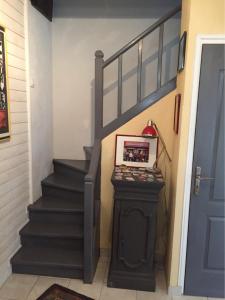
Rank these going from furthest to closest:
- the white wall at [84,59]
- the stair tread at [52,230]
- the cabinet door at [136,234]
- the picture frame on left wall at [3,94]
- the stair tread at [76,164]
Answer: the white wall at [84,59] < the stair tread at [76,164] < the stair tread at [52,230] < the cabinet door at [136,234] < the picture frame on left wall at [3,94]

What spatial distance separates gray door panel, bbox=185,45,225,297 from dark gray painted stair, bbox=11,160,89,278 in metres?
1.05

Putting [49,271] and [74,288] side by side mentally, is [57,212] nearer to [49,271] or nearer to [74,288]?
[49,271]

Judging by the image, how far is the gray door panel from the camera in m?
1.96

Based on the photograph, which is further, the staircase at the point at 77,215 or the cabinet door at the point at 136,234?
the staircase at the point at 77,215

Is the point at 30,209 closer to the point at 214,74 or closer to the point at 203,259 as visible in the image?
the point at 203,259

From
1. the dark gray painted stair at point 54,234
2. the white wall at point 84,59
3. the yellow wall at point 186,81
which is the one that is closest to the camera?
the yellow wall at point 186,81

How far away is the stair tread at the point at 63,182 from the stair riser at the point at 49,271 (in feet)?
2.61

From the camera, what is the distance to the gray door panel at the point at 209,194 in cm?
196

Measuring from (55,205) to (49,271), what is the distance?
0.65 metres

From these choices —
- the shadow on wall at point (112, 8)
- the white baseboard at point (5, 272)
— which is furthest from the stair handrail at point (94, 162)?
the shadow on wall at point (112, 8)

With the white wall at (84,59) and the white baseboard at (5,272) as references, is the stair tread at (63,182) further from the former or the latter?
the white baseboard at (5,272)

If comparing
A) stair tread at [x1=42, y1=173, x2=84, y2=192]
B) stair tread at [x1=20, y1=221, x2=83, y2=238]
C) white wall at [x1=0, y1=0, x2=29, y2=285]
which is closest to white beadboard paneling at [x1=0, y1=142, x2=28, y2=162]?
white wall at [x1=0, y1=0, x2=29, y2=285]

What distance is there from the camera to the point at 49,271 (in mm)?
2420

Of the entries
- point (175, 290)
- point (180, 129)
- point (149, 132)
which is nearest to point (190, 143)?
point (180, 129)
